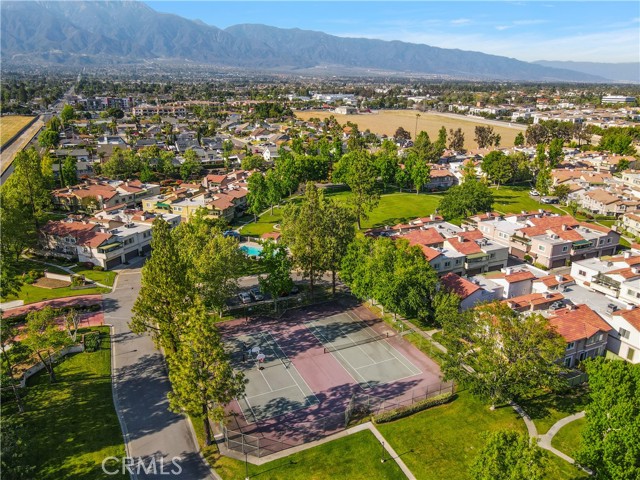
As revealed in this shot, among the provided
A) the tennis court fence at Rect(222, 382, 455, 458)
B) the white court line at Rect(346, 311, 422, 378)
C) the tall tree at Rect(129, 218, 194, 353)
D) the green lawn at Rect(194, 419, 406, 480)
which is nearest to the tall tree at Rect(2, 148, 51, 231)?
the tall tree at Rect(129, 218, 194, 353)

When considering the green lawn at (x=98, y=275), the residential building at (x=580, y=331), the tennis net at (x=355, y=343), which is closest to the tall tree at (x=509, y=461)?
the residential building at (x=580, y=331)

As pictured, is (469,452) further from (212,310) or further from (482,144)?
(482,144)

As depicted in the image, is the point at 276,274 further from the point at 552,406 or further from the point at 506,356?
the point at 552,406

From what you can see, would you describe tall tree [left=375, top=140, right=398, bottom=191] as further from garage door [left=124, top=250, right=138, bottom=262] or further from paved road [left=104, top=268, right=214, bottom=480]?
paved road [left=104, top=268, right=214, bottom=480]

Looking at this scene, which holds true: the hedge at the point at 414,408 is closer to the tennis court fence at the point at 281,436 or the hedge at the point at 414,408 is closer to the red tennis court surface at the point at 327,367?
the red tennis court surface at the point at 327,367

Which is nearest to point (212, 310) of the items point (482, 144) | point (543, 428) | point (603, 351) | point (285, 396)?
point (285, 396)
